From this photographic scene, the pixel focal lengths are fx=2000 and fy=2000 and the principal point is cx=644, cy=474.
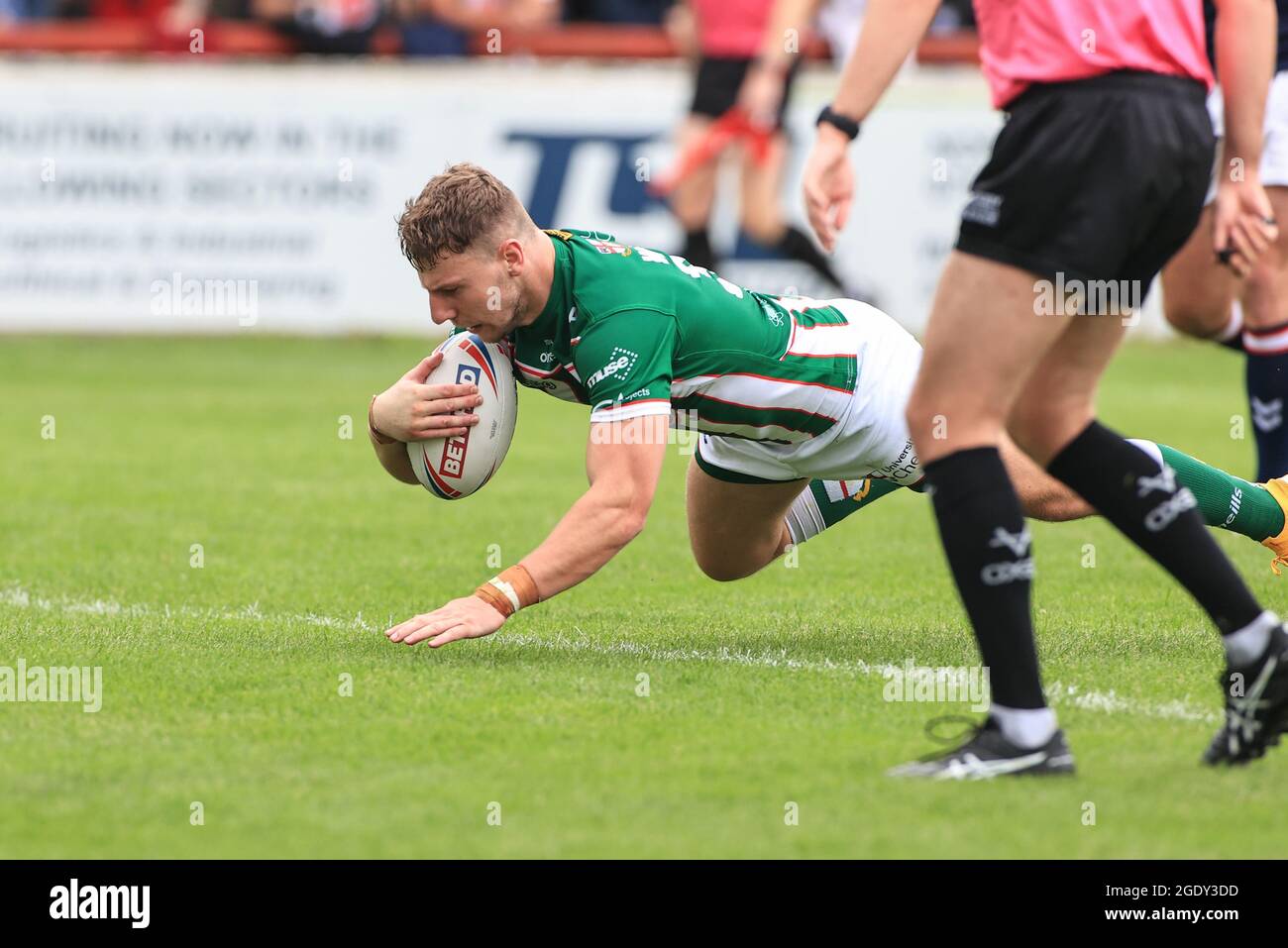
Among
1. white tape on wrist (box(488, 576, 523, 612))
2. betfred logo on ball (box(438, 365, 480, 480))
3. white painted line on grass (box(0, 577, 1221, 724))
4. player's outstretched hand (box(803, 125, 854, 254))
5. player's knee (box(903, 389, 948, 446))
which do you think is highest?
player's outstretched hand (box(803, 125, 854, 254))

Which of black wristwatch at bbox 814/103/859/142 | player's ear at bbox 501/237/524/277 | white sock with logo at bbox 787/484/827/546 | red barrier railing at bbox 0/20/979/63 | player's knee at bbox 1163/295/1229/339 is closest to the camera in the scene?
black wristwatch at bbox 814/103/859/142

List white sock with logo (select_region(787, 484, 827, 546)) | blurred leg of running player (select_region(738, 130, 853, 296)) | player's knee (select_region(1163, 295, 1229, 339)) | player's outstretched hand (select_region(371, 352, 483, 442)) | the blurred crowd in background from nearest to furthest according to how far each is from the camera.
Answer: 1. player's outstretched hand (select_region(371, 352, 483, 442))
2. white sock with logo (select_region(787, 484, 827, 546))
3. player's knee (select_region(1163, 295, 1229, 339))
4. blurred leg of running player (select_region(738, 130, 853, 296))
5. the blurred crowd in background

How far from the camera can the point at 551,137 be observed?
15031mm

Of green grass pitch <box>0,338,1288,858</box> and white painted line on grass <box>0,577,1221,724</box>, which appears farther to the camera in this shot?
white painted line on grass <box>0,577,1221,724</box>

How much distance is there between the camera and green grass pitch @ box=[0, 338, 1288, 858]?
3736 mm

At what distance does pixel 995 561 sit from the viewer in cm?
396

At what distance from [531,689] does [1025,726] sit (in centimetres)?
139

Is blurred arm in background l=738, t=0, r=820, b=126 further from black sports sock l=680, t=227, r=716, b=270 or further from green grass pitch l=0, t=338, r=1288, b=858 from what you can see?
green grass pitch l=0, t=338, r=1288, b=858

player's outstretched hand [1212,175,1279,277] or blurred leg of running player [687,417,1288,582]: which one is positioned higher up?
player's outstretched hand [1212,175,1279,277]

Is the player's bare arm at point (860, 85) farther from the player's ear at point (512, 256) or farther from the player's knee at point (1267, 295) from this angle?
→ the player's knee at point (1267, 295)

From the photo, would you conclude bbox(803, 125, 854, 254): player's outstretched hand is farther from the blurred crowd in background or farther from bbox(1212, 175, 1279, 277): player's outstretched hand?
the blurred crowd in background

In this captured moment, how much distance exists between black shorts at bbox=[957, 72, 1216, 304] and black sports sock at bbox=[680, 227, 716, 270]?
33.6 feet

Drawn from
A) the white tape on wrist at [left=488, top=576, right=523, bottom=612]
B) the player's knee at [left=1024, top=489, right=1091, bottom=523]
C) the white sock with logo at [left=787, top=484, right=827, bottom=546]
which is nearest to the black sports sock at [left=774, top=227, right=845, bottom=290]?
the white sock with logo at [left=787, top=484, right=827, bottom=546]
